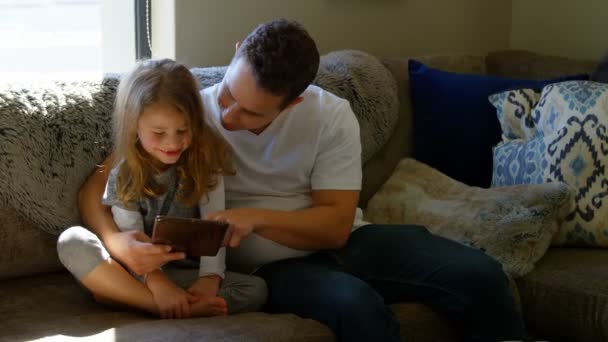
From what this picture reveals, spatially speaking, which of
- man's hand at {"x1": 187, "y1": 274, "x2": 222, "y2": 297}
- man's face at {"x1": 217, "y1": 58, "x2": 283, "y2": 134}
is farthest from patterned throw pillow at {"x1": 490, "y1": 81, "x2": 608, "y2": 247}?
man's hand at {"x1": 187, "y1": 274, "x2": 222, "y2": 297}

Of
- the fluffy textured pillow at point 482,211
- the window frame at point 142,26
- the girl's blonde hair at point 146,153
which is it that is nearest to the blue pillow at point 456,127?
the fluffy textured pillow at point 482,211

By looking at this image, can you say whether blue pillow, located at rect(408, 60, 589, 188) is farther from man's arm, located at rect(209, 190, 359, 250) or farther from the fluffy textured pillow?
man's arm, located at rect(209, 190, 359, 250)

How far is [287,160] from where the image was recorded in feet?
6.59

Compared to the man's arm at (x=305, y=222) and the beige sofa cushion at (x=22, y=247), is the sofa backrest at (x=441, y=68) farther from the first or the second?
the beige sofa cushion at (x=22, y=247)

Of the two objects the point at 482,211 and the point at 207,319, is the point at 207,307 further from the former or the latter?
the point at 482,211

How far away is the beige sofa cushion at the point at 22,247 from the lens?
1927 mm

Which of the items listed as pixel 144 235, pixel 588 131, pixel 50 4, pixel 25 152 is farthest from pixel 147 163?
pixel 588 131

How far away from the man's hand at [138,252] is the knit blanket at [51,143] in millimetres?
210

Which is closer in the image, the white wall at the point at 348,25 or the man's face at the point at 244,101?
the man's face at the point at 244,101

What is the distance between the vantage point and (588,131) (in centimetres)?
239

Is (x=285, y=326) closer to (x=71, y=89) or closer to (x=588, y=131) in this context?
(x=71, y=89)

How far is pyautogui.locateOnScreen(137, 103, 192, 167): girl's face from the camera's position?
1.78m

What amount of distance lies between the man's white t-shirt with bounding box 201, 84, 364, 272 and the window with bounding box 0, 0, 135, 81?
62cm

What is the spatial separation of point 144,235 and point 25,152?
36cm
